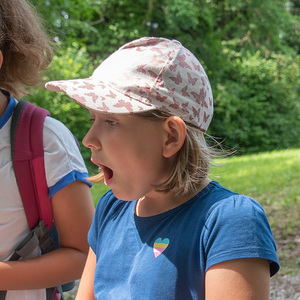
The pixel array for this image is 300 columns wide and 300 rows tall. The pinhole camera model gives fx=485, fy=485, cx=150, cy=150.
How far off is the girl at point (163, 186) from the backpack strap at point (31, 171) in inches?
10.0

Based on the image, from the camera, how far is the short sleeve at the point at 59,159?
64.8 inches

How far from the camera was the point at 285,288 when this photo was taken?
4301 millimetres

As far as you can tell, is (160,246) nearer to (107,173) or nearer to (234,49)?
(107,173)

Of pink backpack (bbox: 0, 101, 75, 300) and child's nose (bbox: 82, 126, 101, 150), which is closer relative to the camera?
child's nose (bbox: 82, 126, 101, 150)

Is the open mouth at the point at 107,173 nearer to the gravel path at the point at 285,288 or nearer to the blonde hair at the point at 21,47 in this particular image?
the blonde hair at the point at 21,47

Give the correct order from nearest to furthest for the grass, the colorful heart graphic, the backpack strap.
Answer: the colorful heart graphic → the backpack strap → the grass

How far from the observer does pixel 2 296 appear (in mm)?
1652

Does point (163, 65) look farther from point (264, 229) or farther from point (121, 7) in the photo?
point (121, 7)

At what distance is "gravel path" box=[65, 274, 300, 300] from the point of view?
417 centimetres

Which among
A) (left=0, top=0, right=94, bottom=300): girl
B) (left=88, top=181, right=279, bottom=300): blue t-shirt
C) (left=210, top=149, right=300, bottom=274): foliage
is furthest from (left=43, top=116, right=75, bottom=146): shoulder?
(left=210, top=149, right=300, bottom=274): foliage

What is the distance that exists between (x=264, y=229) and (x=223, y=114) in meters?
18.2

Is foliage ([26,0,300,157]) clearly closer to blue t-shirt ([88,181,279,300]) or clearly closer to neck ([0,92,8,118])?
neck ([0,92,8,118])

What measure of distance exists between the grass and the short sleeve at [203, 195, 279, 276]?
87.7 inches

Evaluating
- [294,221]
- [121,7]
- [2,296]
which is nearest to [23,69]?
[2,296]
